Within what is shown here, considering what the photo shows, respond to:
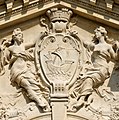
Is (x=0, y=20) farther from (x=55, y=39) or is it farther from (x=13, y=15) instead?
(x=55, y=39)

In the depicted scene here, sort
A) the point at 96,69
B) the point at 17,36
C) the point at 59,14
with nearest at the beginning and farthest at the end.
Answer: the point at 96,69, the point at 17,36, the point at 59,14

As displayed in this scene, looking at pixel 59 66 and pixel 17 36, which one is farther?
pixel 17 36

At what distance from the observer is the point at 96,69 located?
41.0ft

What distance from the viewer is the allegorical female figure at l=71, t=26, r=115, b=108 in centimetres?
1234

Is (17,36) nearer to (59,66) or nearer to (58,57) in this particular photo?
(58,57)

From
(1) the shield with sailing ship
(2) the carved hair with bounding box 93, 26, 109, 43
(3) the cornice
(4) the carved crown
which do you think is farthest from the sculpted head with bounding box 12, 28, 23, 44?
(2) the carved hair with bounding box 93, 26, 109, 43

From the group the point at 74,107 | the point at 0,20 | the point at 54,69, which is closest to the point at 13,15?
the point at 0,20

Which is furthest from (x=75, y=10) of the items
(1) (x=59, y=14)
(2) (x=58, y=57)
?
(2) (x=58, y=57)

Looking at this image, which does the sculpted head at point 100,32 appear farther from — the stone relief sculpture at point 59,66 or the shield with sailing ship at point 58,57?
the shield with sailing ship at point 58,57

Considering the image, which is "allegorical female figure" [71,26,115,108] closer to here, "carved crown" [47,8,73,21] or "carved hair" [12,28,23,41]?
"carved crown" [47,8,73,21]

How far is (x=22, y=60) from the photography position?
41.6 ft

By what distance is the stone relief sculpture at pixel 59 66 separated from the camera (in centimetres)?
1223

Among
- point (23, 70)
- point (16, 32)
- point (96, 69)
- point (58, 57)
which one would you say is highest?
point (16, 32)

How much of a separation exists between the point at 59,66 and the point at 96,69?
752 millimetres
